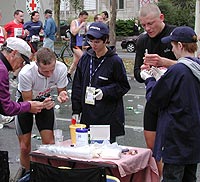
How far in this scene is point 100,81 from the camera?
4488 mm

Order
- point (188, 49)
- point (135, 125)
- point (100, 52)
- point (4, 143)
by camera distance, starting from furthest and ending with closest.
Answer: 1. point (135, 125)
2. point (4, 143)
3. point (100, 52)
4. point (188, 49)

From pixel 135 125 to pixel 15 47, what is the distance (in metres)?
4.06

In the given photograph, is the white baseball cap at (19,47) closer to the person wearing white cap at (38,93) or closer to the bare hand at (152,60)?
the person wearing white cap at (38,93)

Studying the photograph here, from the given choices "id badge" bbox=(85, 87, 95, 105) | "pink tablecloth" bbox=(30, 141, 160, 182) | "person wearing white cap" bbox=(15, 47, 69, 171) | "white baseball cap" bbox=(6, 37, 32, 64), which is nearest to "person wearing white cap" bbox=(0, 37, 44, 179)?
"white baseball cap" bbox=(6, 37, 32, 64)

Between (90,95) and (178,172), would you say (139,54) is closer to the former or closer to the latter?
(90,95)

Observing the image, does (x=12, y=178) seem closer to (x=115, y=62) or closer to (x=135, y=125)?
(x=115, y=62)

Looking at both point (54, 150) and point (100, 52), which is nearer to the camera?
point (54, 150)

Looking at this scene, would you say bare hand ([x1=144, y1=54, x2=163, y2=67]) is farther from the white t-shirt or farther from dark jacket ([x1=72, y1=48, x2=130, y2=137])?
the white t-shirt

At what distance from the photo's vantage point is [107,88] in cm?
442

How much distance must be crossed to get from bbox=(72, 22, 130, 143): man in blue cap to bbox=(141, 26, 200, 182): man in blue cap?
0.92m

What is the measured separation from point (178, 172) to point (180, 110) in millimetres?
523

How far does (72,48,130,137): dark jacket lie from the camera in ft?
14.6

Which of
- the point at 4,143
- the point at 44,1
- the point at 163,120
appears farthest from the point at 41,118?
the point at 44,1

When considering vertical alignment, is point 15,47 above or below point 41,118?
above
